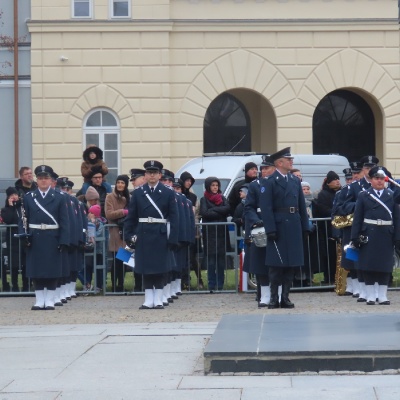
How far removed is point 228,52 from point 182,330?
18381 mm

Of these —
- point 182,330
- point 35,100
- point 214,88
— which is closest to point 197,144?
point 214,88

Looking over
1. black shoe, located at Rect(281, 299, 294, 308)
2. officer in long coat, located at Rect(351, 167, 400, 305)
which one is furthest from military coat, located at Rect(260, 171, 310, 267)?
officer in long coat, located at Rect(351, 167, 400, 305)

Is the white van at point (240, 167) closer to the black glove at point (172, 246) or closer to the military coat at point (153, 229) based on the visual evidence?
the black glove at point (172, 246)

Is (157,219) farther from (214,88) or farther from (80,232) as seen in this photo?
(214,88)

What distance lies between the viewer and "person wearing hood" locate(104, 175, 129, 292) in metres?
19.2

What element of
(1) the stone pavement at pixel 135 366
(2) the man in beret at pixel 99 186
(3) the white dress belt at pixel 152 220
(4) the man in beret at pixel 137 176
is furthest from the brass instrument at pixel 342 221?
(2) the man in beret at pixel 99 186

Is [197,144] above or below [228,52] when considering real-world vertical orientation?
below

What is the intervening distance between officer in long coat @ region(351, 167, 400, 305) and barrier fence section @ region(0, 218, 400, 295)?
6.82 ft

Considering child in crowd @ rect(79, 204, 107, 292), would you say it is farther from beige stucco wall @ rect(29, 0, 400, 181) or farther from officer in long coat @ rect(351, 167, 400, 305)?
beige stucco wall @ rect(29, 0, 400, 181)

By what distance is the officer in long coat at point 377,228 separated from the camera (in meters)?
16.8

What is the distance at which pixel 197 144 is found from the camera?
3133 cm

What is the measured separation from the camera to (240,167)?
21.6 metres

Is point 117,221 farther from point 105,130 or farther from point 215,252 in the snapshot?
point 105,130

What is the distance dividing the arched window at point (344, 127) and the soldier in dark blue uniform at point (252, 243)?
16.1m
